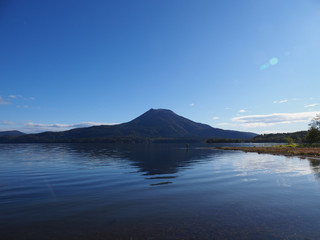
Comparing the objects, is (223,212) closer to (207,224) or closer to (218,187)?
(207,224)

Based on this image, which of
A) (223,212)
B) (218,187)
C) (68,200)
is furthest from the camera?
(218,187)

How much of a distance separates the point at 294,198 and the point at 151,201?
11064 mm

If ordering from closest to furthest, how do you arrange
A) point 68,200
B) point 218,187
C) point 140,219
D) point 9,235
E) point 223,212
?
point 9,235 < point 140,219 < point 223,212 < point 68,200 < point 218,187

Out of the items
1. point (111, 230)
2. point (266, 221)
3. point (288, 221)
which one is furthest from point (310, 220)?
point (111, 230)

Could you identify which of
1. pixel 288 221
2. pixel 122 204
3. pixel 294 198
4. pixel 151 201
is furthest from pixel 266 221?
pixel 122 204

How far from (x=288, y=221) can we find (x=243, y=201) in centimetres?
422

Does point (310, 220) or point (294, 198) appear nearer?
point (310, 220)

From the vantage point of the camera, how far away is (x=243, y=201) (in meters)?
14.8

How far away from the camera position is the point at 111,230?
9.91m

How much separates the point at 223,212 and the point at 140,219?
5.27 meters

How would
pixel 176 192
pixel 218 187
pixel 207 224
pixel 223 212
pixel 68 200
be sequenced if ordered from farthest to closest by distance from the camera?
pixel 218 187 → pixel 176 192 → pixel 68 200 → pixel 223 212 → pixel 207 224

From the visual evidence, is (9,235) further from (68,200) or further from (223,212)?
(223,212)

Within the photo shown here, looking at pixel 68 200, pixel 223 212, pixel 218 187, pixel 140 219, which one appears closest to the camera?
pixel 140 219

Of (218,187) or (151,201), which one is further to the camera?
(218,187)
